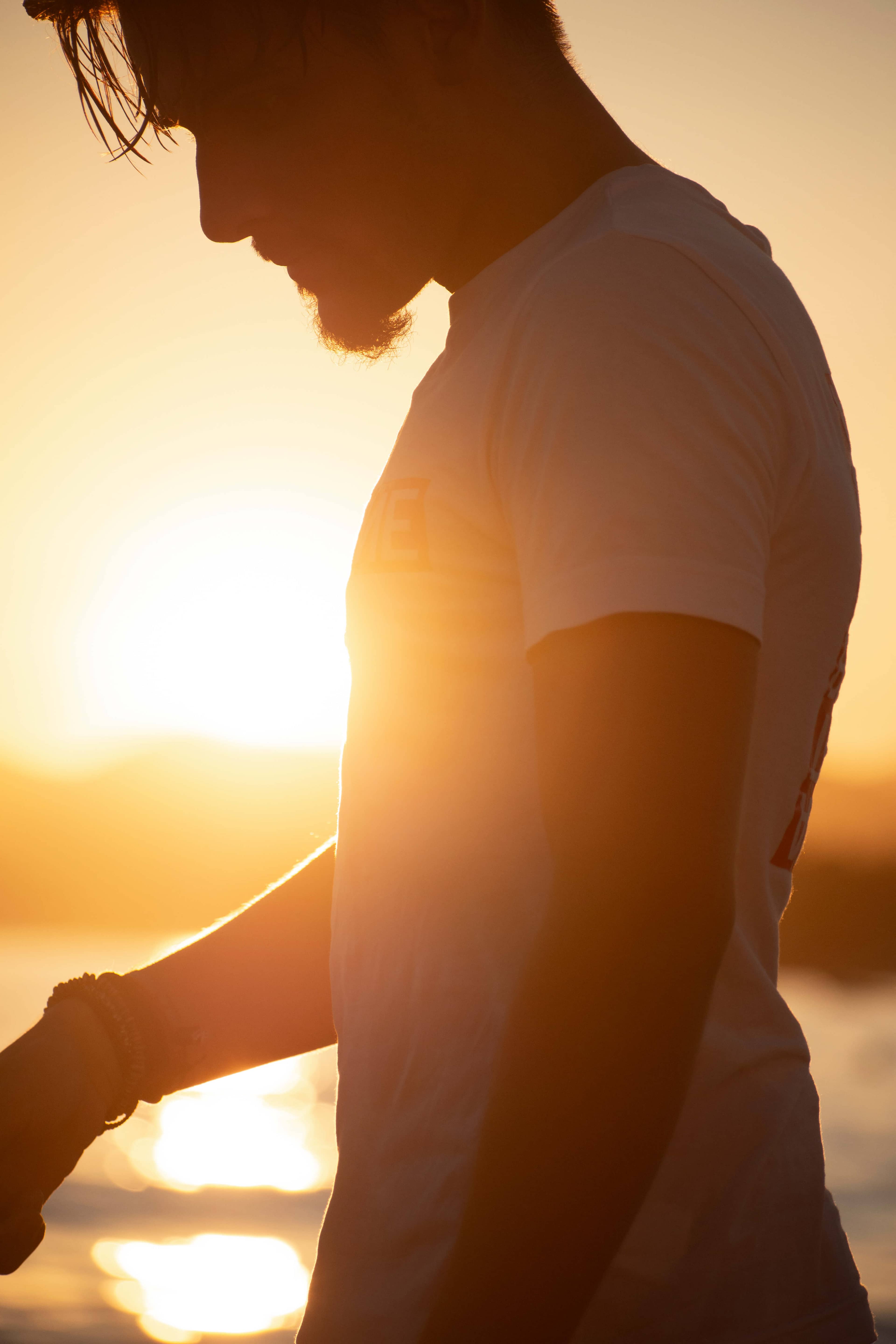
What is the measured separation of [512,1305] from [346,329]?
125 centimetres

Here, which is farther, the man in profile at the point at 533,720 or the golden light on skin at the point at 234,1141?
the golden light on skin at the point at 234,1141

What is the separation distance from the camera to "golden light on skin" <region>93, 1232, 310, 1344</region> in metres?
5.84

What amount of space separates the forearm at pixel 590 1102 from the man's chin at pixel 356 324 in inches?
38.0

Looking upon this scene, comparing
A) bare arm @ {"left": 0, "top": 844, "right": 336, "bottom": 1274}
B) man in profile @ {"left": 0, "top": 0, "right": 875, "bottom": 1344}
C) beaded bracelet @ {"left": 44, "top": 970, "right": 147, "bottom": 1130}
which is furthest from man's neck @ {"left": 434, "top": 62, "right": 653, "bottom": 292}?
beaded bracelet @ {"left": 44, "top": 970, "right": 147, "bottom": 1130}

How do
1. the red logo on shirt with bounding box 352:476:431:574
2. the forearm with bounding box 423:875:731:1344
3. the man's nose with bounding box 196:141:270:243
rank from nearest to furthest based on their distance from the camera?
the forearm with bounding box 423:875:731:1344 < the red logo on shirt with bounding box 352:476:431:574 < the man's nose with bounding box 196:141:270:243

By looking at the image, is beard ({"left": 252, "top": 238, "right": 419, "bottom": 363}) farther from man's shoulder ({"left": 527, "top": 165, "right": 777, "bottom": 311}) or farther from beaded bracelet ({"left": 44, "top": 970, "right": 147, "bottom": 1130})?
beaded bracelet ({"left": 44, "top": 970, "right": 147, "bottom": 1130})

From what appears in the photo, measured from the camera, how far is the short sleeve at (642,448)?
0.85 m

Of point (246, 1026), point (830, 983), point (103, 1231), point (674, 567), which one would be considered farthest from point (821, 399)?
point (830, 983)

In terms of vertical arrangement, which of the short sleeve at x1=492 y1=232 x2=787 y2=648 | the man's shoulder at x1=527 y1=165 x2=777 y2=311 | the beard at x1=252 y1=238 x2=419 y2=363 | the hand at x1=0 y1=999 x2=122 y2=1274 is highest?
the beard at x1=252 y1=238 x2=419 y2=363

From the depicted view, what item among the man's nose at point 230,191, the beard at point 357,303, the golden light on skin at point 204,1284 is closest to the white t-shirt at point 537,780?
the beard at point 357,303

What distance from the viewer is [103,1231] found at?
7117mm

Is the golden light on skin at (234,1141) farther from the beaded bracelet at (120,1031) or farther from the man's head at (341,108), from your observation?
the man's head at (341,108)

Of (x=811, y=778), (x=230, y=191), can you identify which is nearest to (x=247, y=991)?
(x=811, y=778)

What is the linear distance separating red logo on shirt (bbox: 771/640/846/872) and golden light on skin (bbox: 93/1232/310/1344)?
560cm
